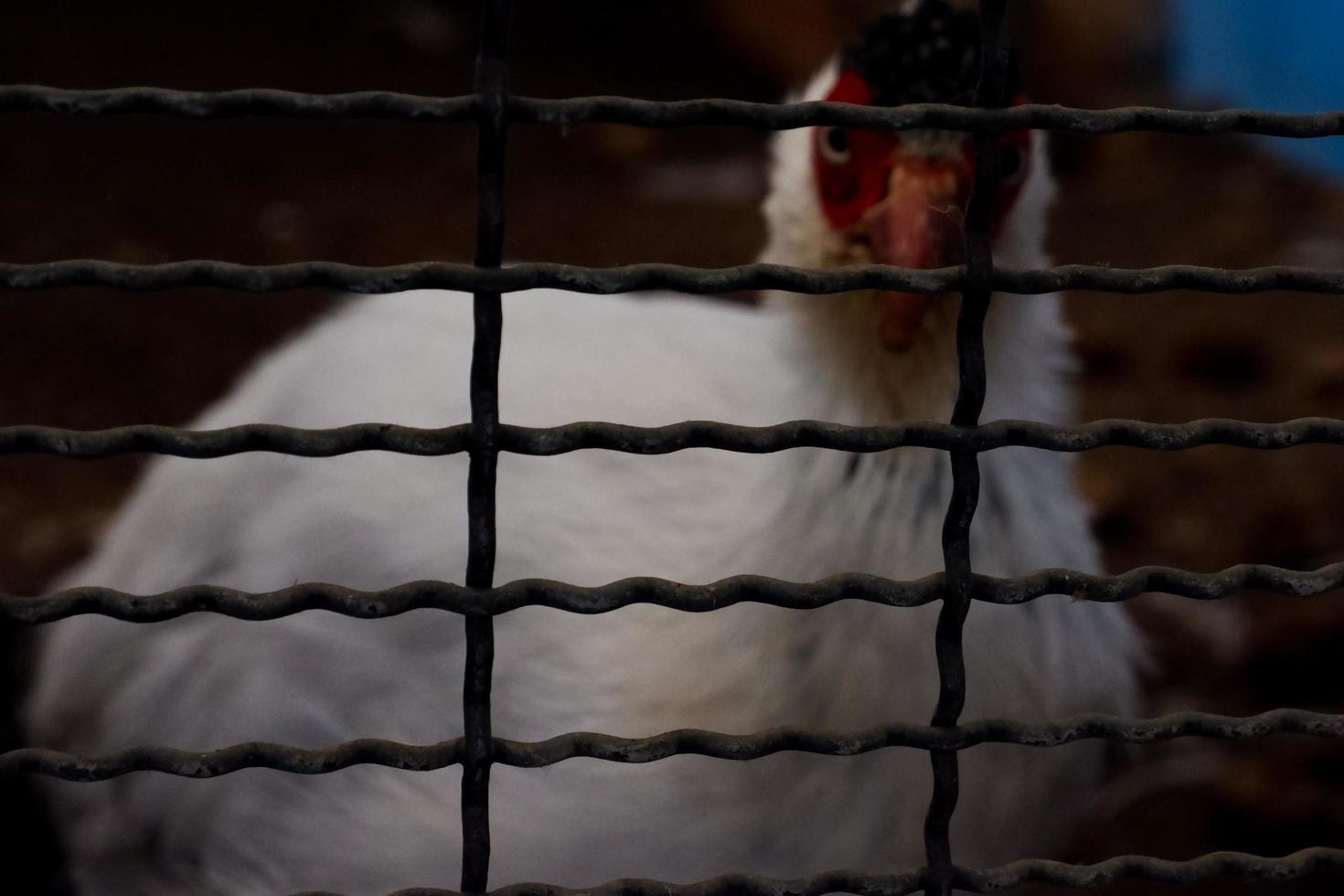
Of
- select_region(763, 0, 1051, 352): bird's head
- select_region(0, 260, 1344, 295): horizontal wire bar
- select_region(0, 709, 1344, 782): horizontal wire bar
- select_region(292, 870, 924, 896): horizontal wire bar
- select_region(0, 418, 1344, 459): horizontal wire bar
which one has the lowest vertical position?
select_region(292, 870, 924, 896): horizontal wire bar

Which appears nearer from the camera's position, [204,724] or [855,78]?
[855,78]

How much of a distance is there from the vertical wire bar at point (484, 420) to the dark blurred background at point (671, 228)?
1.03 m

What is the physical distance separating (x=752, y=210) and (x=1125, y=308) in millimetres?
1020

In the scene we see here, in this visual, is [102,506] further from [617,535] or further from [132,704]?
[617,535]

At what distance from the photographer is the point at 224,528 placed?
1.49 metres

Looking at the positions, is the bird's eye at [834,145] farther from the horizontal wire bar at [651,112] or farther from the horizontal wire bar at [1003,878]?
the horizontal wire bar at [1003,878]

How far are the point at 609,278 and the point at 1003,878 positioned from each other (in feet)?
1.28

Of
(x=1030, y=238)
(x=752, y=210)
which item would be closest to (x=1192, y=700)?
(x=1030, y=238)

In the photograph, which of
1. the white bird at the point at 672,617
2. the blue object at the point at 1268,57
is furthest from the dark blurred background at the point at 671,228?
the white bird at the point at 672,617

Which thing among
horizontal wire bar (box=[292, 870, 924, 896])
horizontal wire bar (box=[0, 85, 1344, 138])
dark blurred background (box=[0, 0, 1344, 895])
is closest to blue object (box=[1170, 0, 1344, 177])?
dark blurred background (box=[0, 0, 1344, 895])

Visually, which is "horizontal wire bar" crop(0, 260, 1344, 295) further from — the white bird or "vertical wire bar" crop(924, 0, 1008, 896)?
the white bird

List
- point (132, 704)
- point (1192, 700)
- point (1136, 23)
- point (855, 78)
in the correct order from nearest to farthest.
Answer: point (855, 78) < point (132, 704) < point (1192, 700) < point (1136, 23)

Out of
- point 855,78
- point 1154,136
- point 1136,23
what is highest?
point 1136,23

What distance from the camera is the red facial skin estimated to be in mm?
1134
